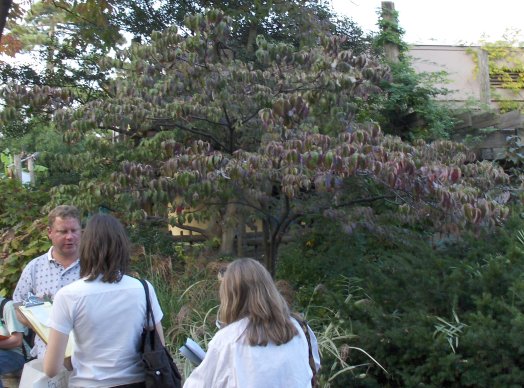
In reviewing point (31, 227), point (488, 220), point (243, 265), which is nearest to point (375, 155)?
point (488, 220)

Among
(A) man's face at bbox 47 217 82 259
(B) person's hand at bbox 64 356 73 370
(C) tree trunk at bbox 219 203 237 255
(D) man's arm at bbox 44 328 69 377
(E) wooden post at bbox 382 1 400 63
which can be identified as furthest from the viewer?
(E) wooden post at bbox 382 1 400 63

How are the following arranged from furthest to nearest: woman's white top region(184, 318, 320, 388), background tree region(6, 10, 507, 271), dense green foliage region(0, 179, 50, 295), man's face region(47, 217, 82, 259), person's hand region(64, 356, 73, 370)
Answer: dense green foliage region(0, 179, 50, 295) < background tree region(6, 10, 507, 271) < man's face region(47, 217, 82, 259) < person's hand region(64, 356, 73, 370) < woman's white top region(184, 318, 320, 388)

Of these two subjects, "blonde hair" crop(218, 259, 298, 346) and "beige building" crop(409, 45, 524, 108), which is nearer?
"blonde hair" crop(218, 259, 298, 346)

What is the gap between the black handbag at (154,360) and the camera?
139 inches

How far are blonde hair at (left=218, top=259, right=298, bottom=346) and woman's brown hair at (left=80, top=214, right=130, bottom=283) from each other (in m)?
0.65

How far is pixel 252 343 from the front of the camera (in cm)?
305

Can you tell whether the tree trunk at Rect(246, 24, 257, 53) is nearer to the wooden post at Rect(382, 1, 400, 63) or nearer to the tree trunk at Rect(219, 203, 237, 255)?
the wooden post at Rect(382, 1, 400, 63)

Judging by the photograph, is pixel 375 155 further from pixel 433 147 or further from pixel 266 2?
pixel 266 2

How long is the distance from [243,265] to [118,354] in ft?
2.78

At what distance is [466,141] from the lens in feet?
34.8

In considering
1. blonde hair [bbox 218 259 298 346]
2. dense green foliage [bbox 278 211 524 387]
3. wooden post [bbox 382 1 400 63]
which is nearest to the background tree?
dense green foliage [bbox 278 211 524 387]

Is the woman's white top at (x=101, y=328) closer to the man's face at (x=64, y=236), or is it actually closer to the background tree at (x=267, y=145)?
the man's face at (x=64, y=236)

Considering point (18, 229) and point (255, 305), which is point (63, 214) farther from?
point (18, 229)

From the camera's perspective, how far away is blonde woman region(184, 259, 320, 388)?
120 inches
